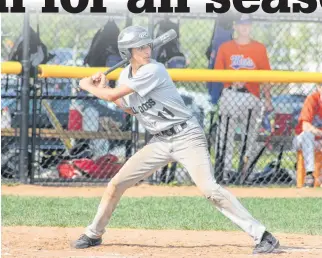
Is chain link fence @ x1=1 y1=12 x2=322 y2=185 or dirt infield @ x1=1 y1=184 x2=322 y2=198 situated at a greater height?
chain link fence @ x1=1 y1=12 x2=322 y2=185

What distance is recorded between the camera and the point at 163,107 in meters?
6.93

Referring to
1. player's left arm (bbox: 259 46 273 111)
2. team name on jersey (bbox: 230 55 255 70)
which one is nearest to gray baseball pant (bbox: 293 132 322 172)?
player's left arm (bbox: 259 46 273 111)

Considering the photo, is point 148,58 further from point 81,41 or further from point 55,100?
point 81,41

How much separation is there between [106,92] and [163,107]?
0.43m

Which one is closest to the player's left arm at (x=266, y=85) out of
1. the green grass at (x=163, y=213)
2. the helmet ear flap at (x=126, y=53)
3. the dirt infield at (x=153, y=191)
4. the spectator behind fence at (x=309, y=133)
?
the spectator behind fence at (x=309, y=133)

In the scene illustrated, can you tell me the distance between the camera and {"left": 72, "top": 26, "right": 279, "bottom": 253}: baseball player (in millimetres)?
6832

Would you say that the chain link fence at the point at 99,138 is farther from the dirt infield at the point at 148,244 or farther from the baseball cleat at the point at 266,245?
the baseball cleat at the point at 266,245

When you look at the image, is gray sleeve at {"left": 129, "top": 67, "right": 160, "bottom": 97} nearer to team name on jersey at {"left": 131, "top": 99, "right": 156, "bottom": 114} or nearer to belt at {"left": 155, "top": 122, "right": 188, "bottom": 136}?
team name on jersey at {"left": 131, "top": 99, "right": 156, "bottom": 114}

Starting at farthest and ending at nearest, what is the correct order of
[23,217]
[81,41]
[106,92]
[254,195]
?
[81,41], [254,195], [23,217], [106,92]

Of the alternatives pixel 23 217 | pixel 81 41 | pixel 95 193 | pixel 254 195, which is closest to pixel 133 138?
pixel 95 193

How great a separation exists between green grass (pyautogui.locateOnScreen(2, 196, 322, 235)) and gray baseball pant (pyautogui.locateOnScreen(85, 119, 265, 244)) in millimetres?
1459

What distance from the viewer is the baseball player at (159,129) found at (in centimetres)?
683

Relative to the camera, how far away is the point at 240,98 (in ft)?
38.1

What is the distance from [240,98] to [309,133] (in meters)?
0.94
